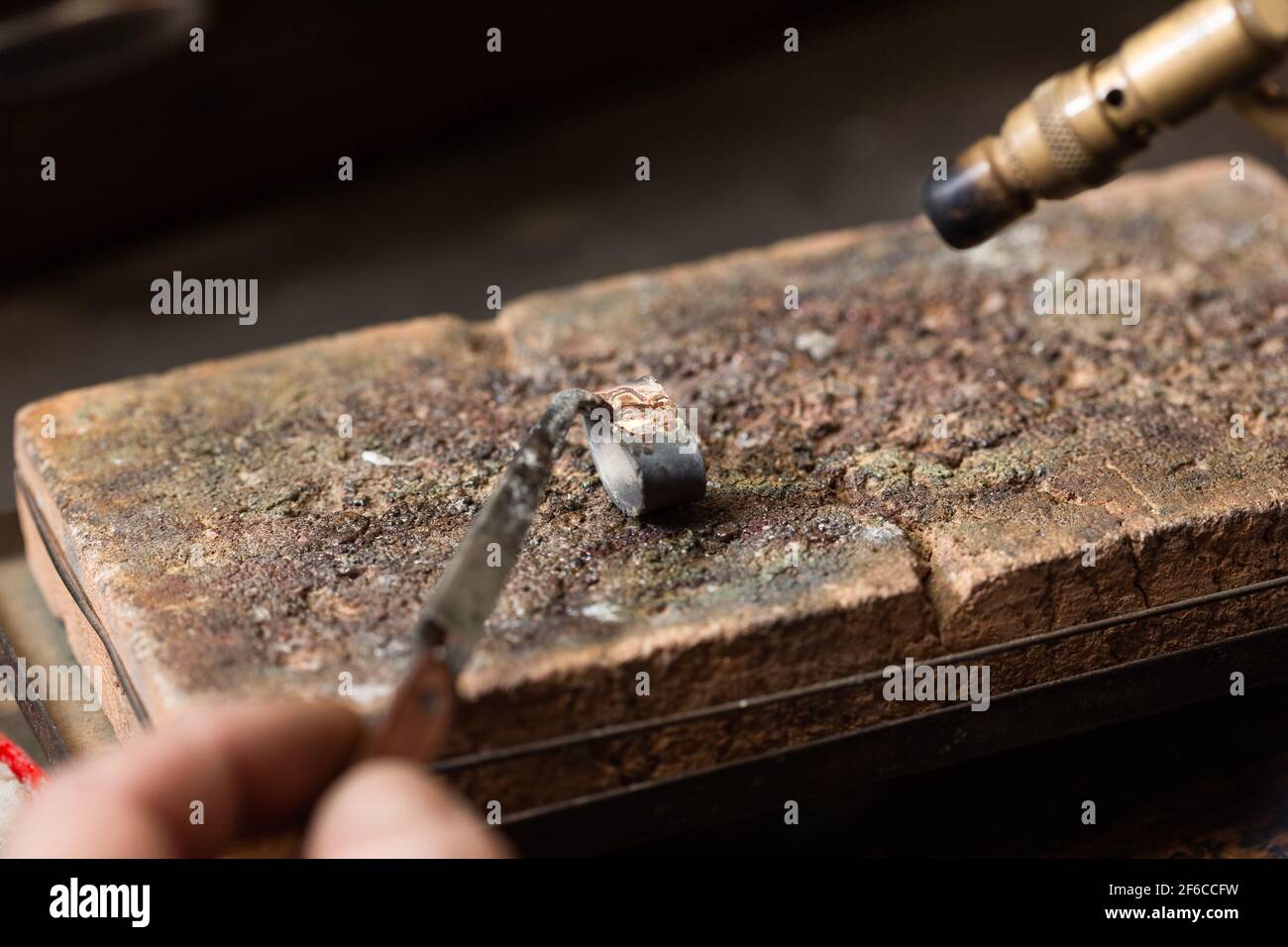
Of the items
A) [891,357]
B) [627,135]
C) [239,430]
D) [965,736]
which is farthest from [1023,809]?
A: [627,135]

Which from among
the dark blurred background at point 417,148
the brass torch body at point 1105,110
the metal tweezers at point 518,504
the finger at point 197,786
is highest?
the dark blurred background at point 417,148

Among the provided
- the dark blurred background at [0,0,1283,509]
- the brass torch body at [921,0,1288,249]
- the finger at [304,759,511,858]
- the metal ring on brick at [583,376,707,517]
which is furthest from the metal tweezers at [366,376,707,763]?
the dark blurred background at [0,0,1283,509]

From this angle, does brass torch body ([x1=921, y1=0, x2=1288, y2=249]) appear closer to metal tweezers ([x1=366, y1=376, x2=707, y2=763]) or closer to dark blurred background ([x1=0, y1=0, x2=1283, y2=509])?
metal tweezers ([x1=366, y1=376, x2=707, y2=763])

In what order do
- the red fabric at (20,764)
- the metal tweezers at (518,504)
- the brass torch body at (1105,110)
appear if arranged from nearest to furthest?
1. the metal tweezers at (518,504)
2. the brass torch body at (1105,110)
3. the red fabric at (20,764)

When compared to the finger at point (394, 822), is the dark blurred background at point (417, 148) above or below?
above

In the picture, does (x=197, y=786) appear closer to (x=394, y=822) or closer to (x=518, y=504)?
(x=394, y=822)

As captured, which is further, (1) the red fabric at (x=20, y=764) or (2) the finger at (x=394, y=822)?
(1) the red fabric at (x=20, y=764)

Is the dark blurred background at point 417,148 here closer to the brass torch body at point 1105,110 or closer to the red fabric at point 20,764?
the red fabric at point 20,764

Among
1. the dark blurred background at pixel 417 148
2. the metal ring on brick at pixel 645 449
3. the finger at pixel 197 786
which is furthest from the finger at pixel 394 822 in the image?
the dark blurred background at pixel 417 148
